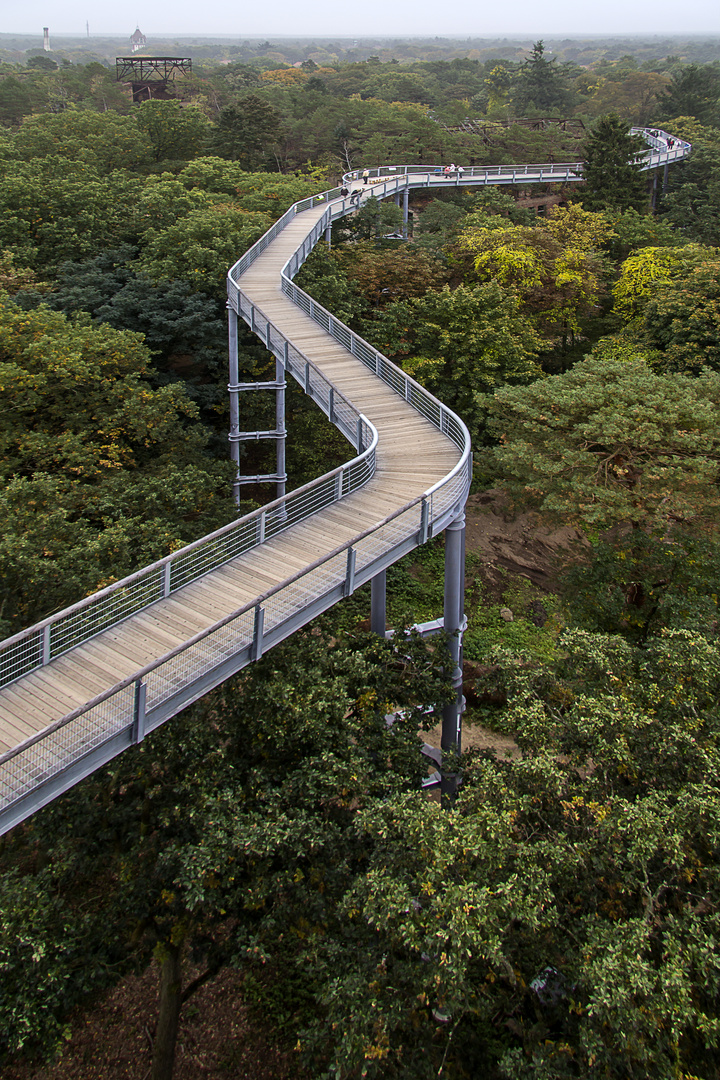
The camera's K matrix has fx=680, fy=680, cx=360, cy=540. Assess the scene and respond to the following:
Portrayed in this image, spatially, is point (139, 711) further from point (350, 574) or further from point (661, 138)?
point (661, 138)

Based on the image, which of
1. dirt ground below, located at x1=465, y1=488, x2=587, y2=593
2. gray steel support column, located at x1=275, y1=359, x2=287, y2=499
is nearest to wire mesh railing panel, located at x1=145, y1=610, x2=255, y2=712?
gray steel support column, located at x1=275, y1=359, x2=287, y2=499

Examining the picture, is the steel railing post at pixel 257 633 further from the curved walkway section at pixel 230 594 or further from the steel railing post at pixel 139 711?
Answer: the steel railing post at pixel 139 711

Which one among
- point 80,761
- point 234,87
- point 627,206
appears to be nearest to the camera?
point 80,761

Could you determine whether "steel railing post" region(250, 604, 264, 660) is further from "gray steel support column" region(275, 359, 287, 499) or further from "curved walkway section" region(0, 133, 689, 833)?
"gray steel support column" region(275, 359, 287, 499)

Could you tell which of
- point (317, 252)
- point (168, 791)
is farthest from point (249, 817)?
point (317, 252)

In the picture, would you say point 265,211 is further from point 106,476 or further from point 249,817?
point 249,817

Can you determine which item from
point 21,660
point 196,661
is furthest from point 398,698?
point 21,660
